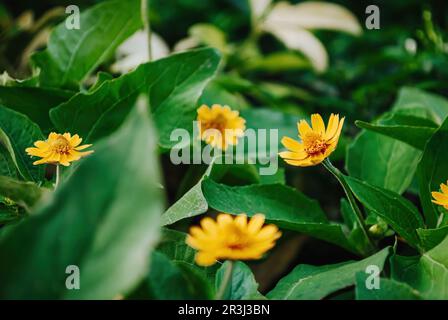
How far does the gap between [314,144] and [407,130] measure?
8.4 inches

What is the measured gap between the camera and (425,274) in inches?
30.6

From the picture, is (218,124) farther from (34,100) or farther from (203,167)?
(34,100)

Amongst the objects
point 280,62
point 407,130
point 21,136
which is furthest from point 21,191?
point 280,62

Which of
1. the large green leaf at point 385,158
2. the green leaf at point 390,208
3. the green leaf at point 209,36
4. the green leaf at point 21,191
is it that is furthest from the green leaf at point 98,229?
the green leaf at point 209,36

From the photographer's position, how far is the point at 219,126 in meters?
1.06

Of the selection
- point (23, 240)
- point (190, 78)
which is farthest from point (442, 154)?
point (23, 240)

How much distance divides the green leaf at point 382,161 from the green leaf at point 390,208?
19 centimetres

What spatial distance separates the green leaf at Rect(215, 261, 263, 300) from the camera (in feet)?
2.32

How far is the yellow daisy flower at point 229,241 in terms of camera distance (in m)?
0.59

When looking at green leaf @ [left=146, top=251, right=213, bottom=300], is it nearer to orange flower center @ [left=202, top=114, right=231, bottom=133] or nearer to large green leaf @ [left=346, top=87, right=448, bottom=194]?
orange flower center @ [left=202, top=114, right=231, bottom=133]

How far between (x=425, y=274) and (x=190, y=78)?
56 cm

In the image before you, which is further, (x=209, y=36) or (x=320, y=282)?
(x=209, y=36)

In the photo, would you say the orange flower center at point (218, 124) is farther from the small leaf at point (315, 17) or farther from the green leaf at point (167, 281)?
the small leaf at point (315, 17)
